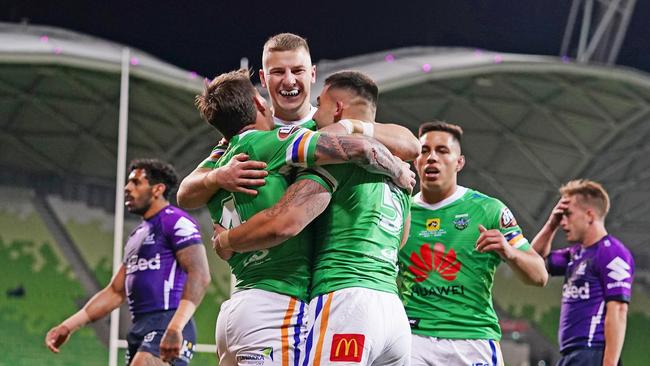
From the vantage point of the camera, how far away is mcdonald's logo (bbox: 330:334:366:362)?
3.74 meters

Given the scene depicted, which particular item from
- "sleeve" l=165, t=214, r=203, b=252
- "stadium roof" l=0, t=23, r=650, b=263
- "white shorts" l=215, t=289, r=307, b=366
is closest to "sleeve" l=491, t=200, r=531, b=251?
"white shorts" l=215, t=289, r=307, b=366

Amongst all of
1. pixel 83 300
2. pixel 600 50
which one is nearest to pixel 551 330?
pixel 600 50

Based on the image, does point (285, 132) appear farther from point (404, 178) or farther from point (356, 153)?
point (404, 178)

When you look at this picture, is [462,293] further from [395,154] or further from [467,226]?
[395,154]

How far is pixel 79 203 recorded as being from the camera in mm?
22438

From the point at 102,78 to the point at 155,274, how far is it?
42.8 ft

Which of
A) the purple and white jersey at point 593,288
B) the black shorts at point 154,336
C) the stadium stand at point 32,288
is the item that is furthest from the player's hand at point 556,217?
the stadium stand at point 32,288

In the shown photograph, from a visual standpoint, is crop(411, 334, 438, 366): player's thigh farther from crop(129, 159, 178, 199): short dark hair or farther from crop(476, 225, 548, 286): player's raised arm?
crop(129, 159, 178, 199): short dark hair

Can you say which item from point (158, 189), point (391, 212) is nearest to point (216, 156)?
point (391, 212)

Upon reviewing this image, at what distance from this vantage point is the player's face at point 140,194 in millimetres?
7480

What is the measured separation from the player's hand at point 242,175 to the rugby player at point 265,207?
0.15 ft

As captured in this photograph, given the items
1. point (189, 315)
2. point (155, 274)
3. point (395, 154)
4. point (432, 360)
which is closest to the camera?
point (395, 154)

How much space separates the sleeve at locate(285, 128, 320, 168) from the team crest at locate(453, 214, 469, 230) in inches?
84.1

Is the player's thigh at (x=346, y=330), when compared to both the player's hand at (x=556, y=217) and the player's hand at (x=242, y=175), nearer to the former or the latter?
the player's hand at (x=242, y=175)
